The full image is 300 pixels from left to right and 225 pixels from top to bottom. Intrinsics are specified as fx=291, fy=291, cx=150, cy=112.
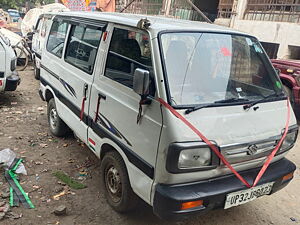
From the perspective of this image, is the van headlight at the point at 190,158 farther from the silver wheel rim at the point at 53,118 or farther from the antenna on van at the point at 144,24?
the silver wheel rim at the point at 53,118

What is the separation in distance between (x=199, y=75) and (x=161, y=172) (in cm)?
95

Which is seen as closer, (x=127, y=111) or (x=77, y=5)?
(x=127, y=111)

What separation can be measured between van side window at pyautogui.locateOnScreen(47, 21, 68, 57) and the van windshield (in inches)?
86.8

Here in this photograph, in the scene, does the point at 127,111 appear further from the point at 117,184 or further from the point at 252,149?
the point at 252,149

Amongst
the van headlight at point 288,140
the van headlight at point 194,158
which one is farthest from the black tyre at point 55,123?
the van headlight at point 288,140

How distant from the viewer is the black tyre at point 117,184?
9.31 ft

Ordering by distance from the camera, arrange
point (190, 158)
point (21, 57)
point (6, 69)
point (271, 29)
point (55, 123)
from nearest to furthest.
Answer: point (190, 158), point (55, 123), point (6, 69), point (271, 29), point (21, 57)

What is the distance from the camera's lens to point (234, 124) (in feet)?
8.06

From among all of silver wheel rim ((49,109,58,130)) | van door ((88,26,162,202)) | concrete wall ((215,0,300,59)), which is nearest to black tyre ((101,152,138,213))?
van door ((88,26,162,202))

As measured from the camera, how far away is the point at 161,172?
228 cm

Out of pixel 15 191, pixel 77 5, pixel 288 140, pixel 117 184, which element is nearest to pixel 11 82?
pixel 15 191

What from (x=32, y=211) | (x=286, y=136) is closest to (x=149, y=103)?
(x=286, y=136)

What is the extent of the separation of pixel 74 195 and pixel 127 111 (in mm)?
1380

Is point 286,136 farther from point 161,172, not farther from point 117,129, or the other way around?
point 117,129
